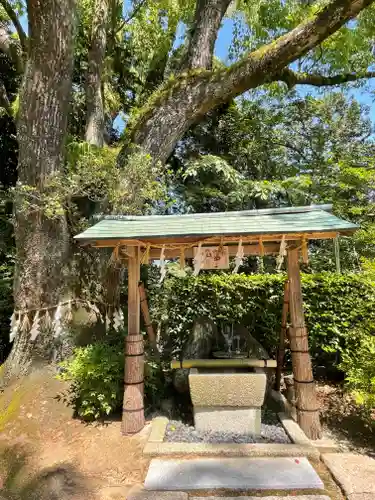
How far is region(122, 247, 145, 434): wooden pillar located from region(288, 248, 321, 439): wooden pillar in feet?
6.03

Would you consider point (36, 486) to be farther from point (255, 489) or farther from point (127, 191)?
point (127, 191)

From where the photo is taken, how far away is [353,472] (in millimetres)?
2812

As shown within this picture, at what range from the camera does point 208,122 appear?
29.5ft

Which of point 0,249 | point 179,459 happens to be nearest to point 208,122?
point 0,249

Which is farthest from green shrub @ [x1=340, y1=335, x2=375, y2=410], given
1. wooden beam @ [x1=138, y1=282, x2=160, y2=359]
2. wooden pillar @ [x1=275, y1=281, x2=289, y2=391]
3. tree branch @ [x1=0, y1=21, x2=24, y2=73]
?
tree branch @ [x1=0, y1=21, x2=24, y2=73]

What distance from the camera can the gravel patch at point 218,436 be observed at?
3.40 meters

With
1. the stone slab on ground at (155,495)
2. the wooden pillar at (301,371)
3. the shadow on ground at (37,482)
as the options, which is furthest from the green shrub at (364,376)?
the shadow on ground at (37,482)

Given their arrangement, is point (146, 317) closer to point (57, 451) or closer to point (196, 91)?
point (57, 451)

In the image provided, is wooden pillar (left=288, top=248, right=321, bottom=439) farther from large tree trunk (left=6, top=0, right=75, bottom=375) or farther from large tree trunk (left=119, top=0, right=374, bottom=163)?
large tree trunk (left=119, top=0, right=374, bottom=163)

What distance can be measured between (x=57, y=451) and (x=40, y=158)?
3.97 m

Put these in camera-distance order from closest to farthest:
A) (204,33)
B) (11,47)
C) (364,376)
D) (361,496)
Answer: (361,496), (364,376), (204,33), (11,47)

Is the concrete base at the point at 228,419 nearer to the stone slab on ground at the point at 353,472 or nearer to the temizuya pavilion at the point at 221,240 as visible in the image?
the temizuya pavilion at the point at 221,240

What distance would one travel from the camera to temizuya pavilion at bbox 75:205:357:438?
3375 mm

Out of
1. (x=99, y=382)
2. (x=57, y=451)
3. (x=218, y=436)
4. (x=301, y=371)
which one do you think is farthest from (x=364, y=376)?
(x=57, y=451)
